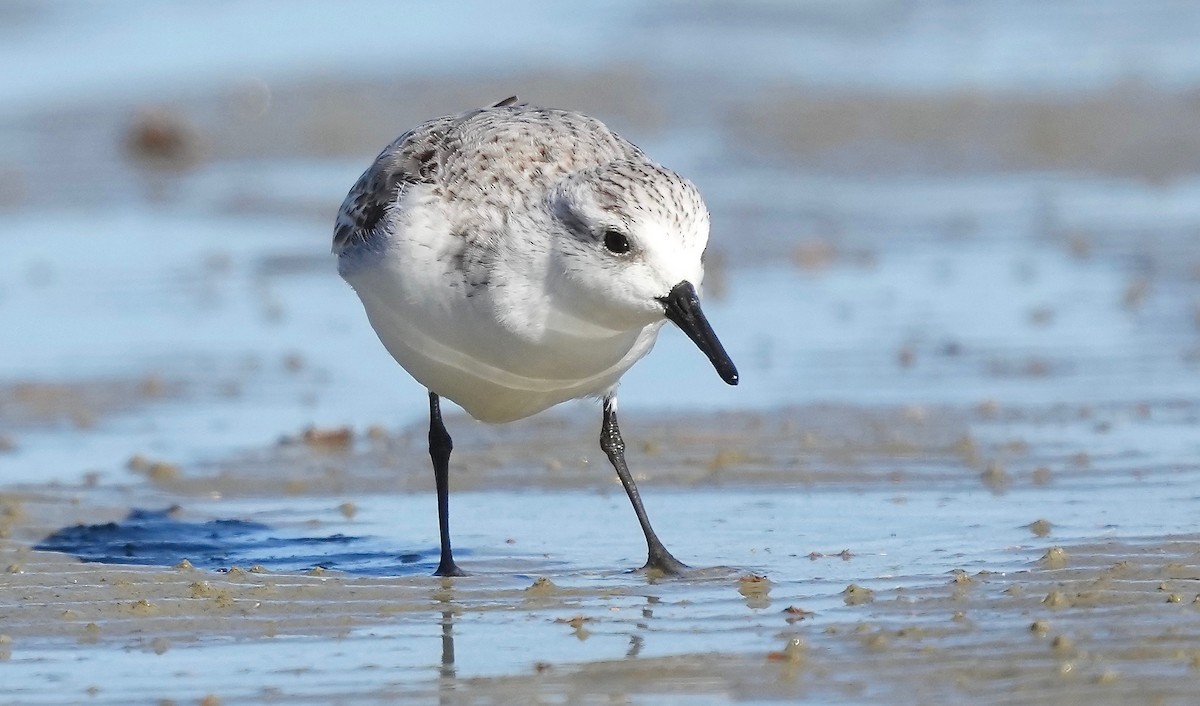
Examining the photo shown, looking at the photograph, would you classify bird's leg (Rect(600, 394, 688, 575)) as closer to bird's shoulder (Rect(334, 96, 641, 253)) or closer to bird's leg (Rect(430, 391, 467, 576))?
Answer: bird's leg (Rect(430, 391, 467, 576))

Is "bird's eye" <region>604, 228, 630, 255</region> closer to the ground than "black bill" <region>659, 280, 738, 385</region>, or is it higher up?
higher up

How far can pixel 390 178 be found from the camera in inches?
239

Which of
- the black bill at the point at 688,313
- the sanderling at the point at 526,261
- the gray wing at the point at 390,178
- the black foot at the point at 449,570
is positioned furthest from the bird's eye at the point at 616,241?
the black foot at the point at 449,570

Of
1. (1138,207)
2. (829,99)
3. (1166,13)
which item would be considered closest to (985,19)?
(1166,13)

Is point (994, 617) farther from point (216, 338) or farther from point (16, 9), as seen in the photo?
point (16, 9)

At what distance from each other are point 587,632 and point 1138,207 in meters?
7.79

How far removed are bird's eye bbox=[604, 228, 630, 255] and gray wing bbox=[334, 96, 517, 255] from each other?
32.3 inches

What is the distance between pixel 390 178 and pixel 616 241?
1173 mm

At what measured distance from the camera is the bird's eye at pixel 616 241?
514cm

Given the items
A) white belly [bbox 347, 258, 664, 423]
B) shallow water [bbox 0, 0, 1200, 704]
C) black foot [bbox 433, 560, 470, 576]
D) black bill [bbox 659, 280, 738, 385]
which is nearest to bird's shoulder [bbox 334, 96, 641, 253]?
white belly [bbox 347, 258, 664, 423]

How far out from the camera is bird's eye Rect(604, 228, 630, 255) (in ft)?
16.9

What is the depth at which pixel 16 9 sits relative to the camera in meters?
21.8

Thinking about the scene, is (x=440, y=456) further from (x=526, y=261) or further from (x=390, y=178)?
(x=526, y=261)

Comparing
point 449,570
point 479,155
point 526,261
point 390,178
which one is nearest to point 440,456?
point 449,570
